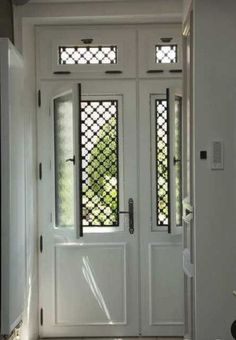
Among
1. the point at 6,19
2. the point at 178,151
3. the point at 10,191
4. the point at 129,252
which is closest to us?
the point at 10,191

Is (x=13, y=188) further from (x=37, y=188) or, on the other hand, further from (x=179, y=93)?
(x=179, y=93)

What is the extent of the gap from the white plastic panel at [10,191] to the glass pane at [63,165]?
3.08 feet

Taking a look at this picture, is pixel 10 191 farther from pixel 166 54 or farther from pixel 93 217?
pixel 166 54

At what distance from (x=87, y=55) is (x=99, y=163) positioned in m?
0.92

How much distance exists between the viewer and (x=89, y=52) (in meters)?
4.77

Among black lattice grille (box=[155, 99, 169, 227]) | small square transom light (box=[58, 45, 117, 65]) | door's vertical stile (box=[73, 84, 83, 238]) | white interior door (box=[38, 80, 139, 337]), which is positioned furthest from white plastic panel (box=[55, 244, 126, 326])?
small square transom light (box=[58, 45, 117, 65])

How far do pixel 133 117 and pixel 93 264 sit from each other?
4.27ft

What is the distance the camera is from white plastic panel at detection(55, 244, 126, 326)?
4.79 meters

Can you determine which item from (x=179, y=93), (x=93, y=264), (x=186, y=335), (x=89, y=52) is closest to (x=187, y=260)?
(x=186, y=335)

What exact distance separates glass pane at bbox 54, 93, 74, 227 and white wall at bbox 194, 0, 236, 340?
1519 mm

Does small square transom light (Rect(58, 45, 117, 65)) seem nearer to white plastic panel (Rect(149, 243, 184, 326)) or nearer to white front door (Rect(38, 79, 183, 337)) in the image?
white front door (Rect(38, 79, 183, 337))

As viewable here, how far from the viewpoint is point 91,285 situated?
189 inches

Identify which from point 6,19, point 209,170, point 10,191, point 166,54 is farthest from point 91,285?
point 6,19

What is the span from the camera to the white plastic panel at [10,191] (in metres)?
3.45
